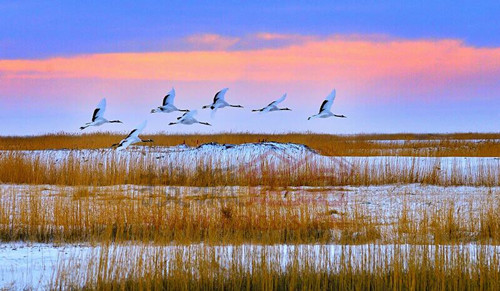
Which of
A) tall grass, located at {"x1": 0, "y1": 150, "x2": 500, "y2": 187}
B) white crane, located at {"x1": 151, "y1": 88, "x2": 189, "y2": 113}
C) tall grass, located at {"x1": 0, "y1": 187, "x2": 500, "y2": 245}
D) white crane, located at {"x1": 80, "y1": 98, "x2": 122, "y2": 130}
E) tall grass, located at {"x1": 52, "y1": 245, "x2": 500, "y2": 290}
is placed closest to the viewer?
tall grass, located at {"x1": 52, "y1": 245, "x2": 500, "y2": 290}

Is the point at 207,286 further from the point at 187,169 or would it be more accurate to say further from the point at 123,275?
the point at 187,169

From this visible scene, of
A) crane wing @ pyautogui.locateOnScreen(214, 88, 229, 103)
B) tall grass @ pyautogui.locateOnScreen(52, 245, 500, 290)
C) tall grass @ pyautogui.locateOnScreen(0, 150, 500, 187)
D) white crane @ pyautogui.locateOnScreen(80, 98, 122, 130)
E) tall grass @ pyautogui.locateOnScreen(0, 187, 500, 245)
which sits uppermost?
crane wing @ pyautogui.locateOnScreen(214, 88, 229, 103)

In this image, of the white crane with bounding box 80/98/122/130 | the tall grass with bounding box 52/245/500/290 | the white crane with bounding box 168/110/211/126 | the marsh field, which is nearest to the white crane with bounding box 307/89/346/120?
the marsh field

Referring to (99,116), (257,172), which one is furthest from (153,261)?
(257,172)

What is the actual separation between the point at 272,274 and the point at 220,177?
22.4 feet

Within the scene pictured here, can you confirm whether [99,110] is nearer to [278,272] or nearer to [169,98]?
[169,98]

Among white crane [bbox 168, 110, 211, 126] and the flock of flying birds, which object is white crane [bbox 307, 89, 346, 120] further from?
white crane [bbox 168, 110, 211, 126]

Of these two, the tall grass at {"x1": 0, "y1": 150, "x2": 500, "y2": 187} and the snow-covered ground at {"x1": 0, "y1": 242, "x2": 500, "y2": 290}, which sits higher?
the tall grass at {"x1": 0, "y1": 150, "x2": 500, "y2": 187}

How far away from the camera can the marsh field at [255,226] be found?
555 cm


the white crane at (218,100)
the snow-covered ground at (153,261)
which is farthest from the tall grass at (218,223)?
the white crane at (218,100)

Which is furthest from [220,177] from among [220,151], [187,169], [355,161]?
[355,161]

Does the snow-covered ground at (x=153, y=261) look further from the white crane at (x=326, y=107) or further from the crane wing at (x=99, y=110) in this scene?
the white crane at (x=326, y=107)

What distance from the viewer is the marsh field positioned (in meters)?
5.55

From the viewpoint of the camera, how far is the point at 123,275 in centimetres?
→ 535
